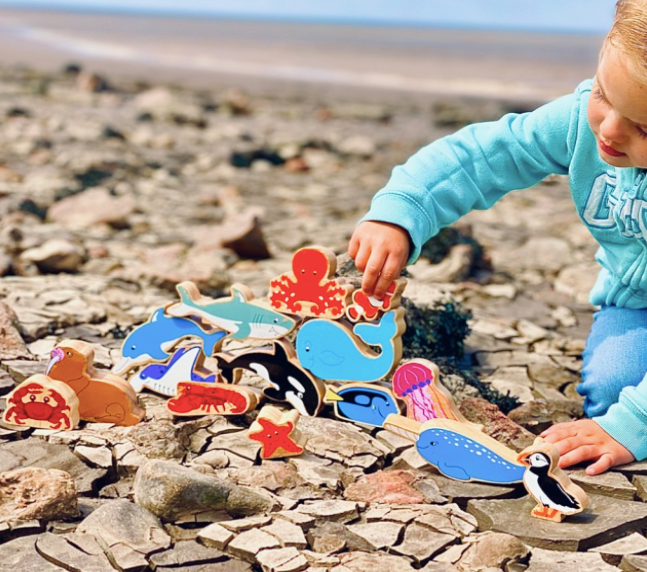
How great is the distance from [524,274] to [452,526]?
11.5 feet

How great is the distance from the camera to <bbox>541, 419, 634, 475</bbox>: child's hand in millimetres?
3102

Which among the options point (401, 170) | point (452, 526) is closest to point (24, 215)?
point (401, 170)

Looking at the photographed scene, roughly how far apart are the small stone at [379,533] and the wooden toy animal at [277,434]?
442 mm

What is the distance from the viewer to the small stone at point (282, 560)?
2529 mm

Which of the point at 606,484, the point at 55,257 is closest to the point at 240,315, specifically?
the point at 606,484

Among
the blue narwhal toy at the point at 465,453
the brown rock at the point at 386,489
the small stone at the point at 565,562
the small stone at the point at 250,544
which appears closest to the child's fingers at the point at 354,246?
the blue narwhal toy at the point at 465,453

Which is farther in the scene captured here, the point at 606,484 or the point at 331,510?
the point at 606,484

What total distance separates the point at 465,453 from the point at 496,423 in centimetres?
44

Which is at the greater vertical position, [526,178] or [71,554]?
[526,178]

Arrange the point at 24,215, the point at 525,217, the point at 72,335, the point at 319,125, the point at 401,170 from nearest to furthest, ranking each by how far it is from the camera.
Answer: the point at 401,170 → the point at 72,335 → the point at 24,215 → the point at 525,217 → the point at 319,125

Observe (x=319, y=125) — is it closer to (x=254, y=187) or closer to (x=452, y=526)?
(x=254, y=187)

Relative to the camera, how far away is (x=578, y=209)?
3.50 metres

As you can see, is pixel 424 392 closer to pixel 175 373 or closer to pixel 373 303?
pixel 373 303

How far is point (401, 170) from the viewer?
11.5ft
